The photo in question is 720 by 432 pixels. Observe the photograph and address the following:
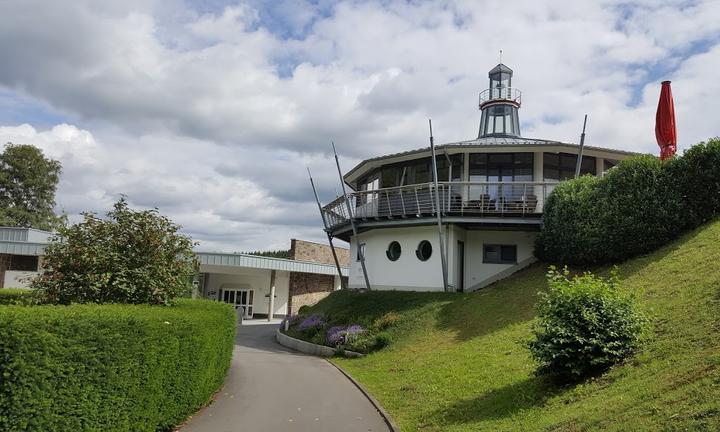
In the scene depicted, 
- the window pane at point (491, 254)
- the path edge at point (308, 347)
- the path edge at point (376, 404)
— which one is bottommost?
the path edge at point (308, 347)

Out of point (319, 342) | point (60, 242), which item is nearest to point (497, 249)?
point (319, 342)

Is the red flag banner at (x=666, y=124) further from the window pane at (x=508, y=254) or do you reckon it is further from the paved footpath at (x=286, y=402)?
the paved footpath at (x=286, y=402)

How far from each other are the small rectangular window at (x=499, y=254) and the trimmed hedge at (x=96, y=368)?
15.9 metres

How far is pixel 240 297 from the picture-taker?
140 ft

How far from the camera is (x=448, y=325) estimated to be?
56.7ft

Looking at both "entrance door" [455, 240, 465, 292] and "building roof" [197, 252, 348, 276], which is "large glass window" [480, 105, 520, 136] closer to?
"entrance door" [455, 240, 465, 292]

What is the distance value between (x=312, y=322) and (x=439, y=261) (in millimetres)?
6041

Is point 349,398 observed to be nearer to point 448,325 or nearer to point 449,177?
point 448,325

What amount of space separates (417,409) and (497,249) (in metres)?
14.2

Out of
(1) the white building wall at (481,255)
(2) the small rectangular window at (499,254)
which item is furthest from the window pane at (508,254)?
(1) the white building wall at (481,255)

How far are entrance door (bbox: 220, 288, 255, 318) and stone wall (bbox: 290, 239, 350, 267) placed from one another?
5.29 meters

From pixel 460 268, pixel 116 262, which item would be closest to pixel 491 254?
pixel 460 268

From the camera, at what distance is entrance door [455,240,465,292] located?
73.9 feet

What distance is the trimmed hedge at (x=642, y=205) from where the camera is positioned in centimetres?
1669
